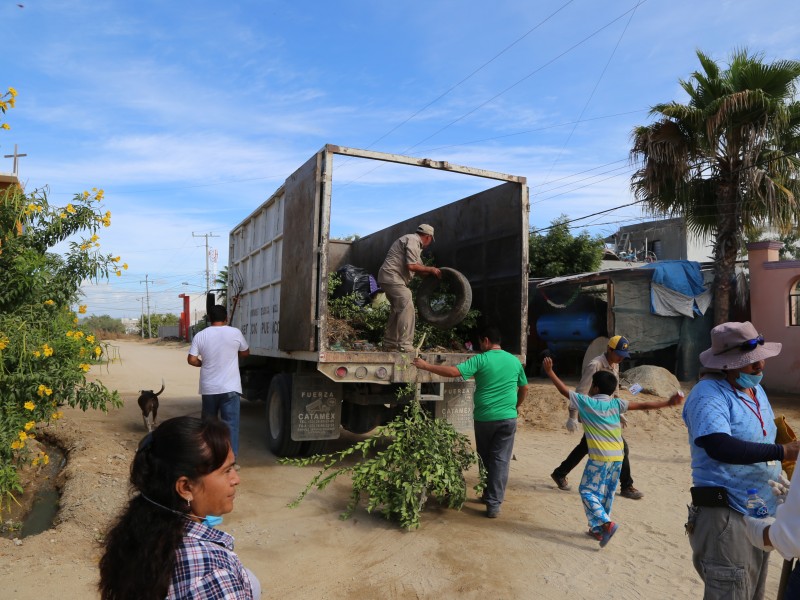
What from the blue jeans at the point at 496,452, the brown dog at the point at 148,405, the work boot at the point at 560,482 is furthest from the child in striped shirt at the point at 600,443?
the brown dog at the point at 148,405

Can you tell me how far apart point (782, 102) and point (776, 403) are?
5.49m

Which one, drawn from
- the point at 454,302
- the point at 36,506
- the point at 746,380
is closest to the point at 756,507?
the point at 746,380

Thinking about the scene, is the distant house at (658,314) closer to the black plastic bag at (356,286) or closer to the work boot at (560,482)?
the black plastic bag at (356,286)

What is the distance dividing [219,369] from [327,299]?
57.0 inches

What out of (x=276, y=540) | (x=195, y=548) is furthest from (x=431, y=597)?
(x=195, y=548)

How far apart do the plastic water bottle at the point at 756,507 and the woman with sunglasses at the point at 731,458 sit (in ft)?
0.09

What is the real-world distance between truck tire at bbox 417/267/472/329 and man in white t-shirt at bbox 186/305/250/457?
2149mm

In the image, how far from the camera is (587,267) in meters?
18.0

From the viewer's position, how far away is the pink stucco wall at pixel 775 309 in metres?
12.4

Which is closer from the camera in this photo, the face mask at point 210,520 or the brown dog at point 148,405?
the face mask at point 210,520

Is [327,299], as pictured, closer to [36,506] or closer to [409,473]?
[409,473]

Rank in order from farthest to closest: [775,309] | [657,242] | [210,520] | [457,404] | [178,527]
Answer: [657,242]
[775,309]
[457,404]
[210,520]
[178,527]

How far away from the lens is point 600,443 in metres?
4.66

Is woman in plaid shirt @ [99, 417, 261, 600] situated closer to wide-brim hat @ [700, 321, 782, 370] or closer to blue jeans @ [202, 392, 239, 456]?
wide-brim hat @ [700, 321, 782, 370]
